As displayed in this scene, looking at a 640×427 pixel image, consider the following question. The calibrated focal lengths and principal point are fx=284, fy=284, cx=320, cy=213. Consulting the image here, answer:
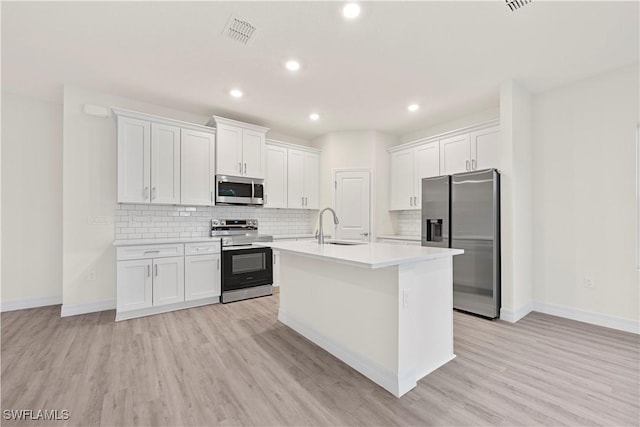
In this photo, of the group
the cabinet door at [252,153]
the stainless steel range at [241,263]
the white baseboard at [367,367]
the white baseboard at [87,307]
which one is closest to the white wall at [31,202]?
the white baseboard at [87,307]

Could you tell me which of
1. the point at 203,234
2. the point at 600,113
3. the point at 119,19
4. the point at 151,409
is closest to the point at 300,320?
the point at 151,409

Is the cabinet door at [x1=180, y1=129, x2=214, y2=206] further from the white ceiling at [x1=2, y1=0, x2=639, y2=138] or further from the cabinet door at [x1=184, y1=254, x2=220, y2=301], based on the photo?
the cabinet door at [x1=184, y1=254, x2=220, y2=301]

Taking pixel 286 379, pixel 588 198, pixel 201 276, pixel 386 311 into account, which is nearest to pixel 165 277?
pixel 201 276

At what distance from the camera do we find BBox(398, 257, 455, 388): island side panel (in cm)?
197

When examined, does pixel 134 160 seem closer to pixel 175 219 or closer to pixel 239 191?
pixel 175 219

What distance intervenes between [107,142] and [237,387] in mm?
3625

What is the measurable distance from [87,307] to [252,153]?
3039 mm

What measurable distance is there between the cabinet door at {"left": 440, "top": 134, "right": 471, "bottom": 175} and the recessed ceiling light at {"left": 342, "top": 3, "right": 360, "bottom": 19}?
272cm

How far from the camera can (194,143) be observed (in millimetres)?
4137

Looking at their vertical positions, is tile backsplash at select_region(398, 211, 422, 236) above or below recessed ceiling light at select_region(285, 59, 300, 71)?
below

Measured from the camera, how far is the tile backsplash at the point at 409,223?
5231mm

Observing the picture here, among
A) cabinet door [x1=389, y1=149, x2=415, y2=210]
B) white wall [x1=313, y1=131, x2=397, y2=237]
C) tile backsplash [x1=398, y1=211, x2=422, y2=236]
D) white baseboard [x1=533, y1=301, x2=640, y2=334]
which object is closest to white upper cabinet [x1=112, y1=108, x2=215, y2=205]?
white wall [x1=313, y1=131, x2=397, y2=237]

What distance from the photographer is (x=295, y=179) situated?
210 inches

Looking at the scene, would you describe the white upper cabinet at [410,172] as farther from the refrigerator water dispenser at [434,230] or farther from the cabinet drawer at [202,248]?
the cabinet drawer at [202,248]
